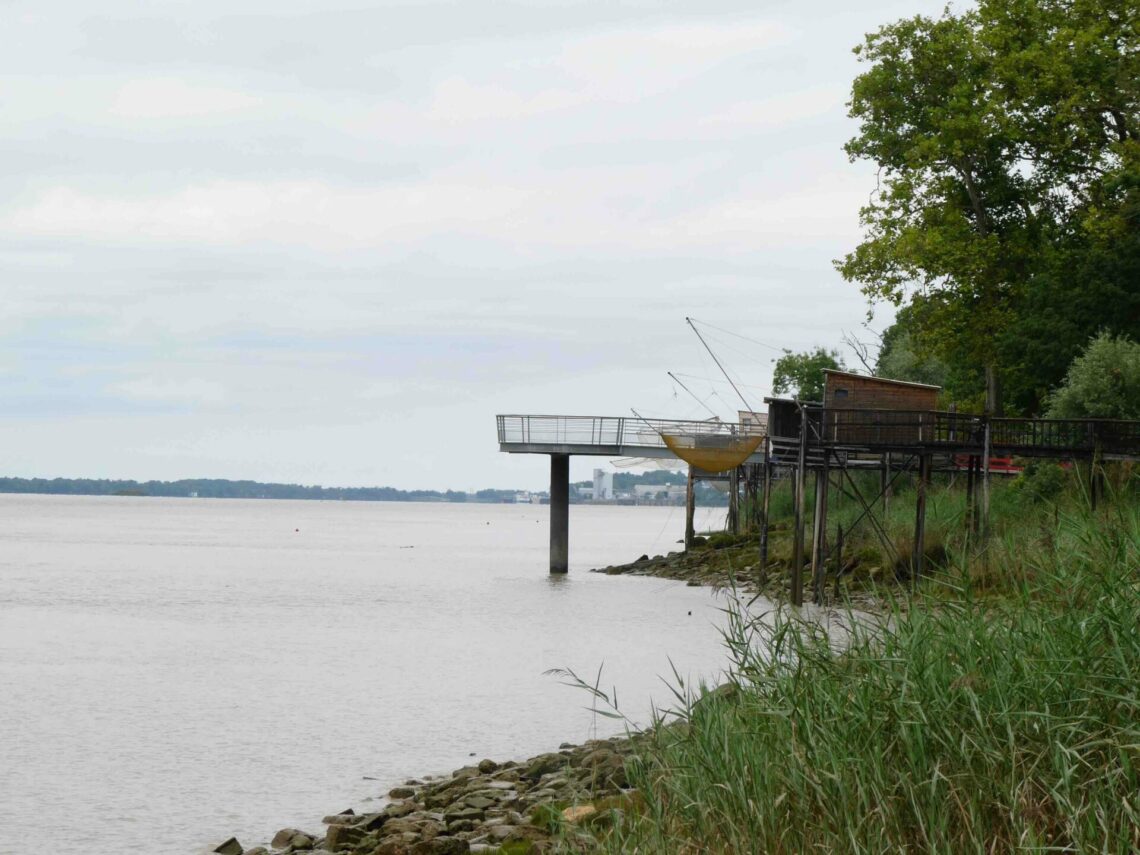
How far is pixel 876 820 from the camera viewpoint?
7723mm

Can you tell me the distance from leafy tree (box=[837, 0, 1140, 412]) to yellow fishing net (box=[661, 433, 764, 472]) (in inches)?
372

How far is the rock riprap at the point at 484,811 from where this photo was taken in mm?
12398

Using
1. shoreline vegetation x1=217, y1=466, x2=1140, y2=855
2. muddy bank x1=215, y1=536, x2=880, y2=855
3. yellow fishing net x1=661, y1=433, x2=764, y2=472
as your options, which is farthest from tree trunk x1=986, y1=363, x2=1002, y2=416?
shoreline vegetation x1=217, y1=466, x2=1140, y2=855

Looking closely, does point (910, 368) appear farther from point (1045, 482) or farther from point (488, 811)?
point (488, 811)

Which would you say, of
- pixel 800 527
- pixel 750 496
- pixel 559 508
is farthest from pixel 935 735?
pixel 750 496

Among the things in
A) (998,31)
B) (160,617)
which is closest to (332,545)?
(160,617)

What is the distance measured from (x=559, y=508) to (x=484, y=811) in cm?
4402

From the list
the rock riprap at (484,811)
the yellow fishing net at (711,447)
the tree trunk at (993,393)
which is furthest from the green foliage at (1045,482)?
the rock riprap at (484,811)

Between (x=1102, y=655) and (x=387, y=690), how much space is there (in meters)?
21.1

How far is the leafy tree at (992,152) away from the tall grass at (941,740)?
3555cm

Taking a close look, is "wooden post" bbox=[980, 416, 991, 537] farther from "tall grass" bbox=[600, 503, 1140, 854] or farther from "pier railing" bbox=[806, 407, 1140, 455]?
"tall grass" bbox=[600, 503, 1140, 854]

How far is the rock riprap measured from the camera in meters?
12.4

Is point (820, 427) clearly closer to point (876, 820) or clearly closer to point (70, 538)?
point (876, 820)

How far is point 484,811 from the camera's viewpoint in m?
14.4
